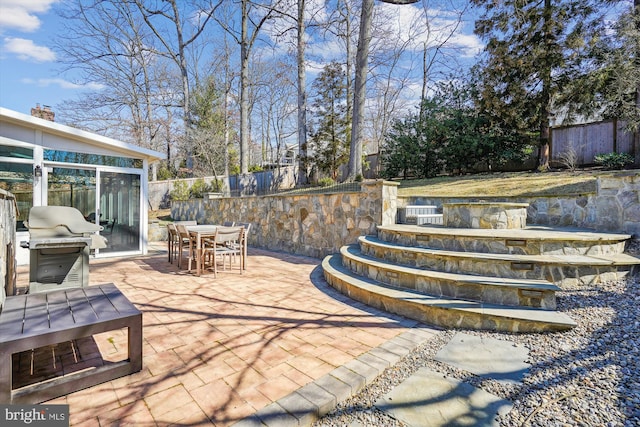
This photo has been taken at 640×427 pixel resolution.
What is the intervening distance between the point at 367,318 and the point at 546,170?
9.11 metres

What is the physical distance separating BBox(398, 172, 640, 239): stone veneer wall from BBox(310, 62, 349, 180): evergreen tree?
23.9 feet

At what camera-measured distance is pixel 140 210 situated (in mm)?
7215

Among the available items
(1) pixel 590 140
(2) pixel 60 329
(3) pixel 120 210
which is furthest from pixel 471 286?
(1) pixel 590 140

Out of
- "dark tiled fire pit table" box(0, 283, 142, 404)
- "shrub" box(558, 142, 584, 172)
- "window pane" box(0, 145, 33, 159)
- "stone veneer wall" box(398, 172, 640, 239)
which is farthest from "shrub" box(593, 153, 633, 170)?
"window pane" box(0, 145, 33, 159)

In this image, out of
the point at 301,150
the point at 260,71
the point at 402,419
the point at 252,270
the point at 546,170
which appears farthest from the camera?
the point at 260,71

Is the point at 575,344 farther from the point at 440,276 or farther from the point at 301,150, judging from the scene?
the point at 301,150

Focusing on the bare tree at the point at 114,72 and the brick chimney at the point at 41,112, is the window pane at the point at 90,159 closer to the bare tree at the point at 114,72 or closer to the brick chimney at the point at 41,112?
the brick chimney at the point at 41,112

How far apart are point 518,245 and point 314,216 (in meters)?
4.01

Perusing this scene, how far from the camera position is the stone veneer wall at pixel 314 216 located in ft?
18.2

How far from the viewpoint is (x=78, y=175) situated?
6426mm

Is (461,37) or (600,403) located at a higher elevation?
(461,37)

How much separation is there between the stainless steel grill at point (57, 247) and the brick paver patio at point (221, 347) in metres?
0.70

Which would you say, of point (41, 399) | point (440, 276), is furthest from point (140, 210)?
point (440, 276)

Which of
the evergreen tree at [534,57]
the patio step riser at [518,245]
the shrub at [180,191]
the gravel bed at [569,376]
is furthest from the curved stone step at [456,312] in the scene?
the shrub at [180,191]
